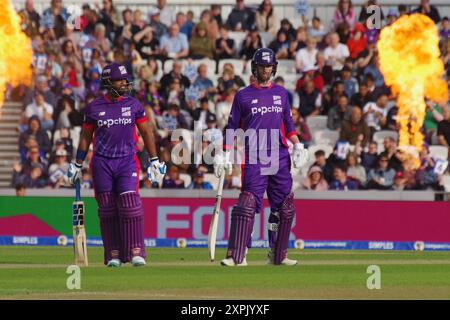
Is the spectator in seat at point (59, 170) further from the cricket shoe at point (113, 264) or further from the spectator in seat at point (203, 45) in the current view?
the cricket shoe at point (113, 264)

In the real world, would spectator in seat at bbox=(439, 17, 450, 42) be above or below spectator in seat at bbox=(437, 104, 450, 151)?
above

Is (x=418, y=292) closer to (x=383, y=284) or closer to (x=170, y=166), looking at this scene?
(x=383, y=284)

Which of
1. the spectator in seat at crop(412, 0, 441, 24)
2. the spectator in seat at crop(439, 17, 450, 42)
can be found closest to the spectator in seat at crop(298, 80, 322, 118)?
the spectator in seat at crop(439, 17, 450, 42)

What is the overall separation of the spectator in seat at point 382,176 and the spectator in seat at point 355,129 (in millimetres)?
940

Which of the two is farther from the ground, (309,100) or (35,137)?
(309,100)

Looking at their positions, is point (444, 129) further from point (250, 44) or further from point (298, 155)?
point (298, 155)

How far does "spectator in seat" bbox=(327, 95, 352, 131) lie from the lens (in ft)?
95.3

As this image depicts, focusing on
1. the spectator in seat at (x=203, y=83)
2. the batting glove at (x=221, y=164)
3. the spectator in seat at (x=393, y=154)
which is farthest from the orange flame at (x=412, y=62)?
the batting glove at (x=221, y=164)

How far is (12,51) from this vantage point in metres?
31.0

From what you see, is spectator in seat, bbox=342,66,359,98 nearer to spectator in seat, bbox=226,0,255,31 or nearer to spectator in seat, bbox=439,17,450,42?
spectator in seat, bbox=439,17,450,42

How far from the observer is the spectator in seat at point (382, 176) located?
27.0 m

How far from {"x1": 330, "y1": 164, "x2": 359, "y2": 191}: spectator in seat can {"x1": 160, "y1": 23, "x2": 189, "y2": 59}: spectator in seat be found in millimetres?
5834

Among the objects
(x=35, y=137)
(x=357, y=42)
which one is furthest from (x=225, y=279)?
(x=357, y=42)

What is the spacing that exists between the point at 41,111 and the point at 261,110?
551 inches
